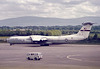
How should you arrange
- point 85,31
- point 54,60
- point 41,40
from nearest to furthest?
point 54,60, point 85,31, point 41,40

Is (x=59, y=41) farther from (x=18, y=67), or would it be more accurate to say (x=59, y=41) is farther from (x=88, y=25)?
(x=18, y=67)

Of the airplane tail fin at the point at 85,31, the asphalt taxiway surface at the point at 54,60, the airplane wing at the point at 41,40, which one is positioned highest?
the airplane tail fin at the point at 85,31

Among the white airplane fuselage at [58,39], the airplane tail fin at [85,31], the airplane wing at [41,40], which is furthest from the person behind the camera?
the airplane wing at [41,40]

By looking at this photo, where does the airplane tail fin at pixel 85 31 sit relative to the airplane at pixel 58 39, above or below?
above

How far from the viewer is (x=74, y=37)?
8481 centimetres

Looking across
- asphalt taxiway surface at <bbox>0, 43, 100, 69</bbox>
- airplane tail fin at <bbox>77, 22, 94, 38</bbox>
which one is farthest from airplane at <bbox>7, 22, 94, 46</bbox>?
asphalt taxiway surface at <bbox>0, 43, 100, 69</bbox>

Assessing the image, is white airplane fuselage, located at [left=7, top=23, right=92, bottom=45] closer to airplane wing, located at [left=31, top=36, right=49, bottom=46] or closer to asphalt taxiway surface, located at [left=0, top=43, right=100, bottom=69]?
airplane wing, located at [left=31, top=36, right=49, bottom=46]

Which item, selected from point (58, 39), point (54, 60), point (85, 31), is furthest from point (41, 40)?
point (54, 60)

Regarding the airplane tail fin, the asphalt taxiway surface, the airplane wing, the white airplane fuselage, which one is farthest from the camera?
the airplane wing

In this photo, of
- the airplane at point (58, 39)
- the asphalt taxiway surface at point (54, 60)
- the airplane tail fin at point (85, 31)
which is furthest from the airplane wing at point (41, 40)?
the asphalt taxiway surface at point (54, 60)

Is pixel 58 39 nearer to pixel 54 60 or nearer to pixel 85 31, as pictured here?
pixel 85 31

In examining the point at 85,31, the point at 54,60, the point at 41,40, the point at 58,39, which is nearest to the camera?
the point at 54,60

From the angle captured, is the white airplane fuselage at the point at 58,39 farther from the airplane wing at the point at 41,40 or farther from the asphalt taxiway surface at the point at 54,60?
the asphalt taxiway surface at the point at 54,60

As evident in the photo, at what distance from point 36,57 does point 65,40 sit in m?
36.5
